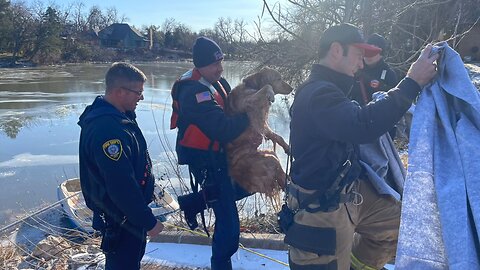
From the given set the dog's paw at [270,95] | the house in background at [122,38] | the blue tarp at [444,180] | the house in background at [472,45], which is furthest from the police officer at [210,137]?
the house in background at [122,38]

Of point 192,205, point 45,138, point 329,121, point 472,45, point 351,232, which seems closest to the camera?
point 329,121

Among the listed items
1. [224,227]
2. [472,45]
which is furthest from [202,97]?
[472,45]

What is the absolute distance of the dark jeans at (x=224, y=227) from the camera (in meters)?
3.52

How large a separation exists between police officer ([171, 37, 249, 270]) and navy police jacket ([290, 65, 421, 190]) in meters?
0.98

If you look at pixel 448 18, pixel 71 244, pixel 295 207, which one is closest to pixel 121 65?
pixel 295 207

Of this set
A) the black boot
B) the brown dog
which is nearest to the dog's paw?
the brown dog

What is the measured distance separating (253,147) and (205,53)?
91 cm

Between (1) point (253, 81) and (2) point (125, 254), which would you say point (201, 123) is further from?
(2) point (125, 254)

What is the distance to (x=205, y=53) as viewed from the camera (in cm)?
368

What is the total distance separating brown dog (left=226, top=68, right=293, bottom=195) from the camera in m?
3.76

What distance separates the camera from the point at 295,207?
2.77 meters

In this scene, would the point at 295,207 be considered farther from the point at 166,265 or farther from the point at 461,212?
the point at 166,265

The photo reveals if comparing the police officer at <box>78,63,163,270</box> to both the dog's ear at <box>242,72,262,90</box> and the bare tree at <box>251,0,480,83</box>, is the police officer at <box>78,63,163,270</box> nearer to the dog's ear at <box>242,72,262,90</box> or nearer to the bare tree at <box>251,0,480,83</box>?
the dog's ear at <box>242,72,262,90</box>

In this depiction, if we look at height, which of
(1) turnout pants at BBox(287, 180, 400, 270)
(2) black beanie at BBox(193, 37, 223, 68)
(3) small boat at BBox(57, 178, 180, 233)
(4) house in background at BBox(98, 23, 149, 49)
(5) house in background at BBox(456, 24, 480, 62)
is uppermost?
(4) house in background at BBox(98, 23, 149, 49)
